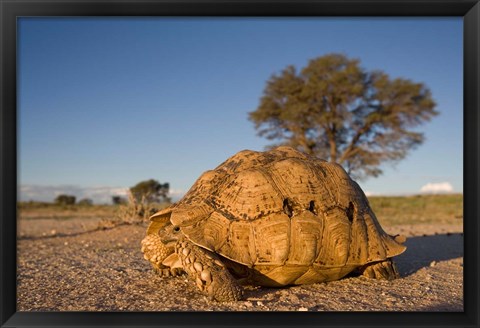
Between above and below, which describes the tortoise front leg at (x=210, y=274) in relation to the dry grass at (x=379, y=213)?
above

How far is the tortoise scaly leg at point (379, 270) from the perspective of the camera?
4.89 m

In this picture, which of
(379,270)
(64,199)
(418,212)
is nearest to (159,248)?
(379,270)

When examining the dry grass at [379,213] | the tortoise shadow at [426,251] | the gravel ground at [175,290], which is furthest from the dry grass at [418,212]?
the gravel ground at [175,290]

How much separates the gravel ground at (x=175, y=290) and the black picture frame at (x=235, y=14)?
3.33 ft

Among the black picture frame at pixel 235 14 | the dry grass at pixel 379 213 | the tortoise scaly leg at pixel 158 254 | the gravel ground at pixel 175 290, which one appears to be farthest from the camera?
the dry grass at pixel 379 213

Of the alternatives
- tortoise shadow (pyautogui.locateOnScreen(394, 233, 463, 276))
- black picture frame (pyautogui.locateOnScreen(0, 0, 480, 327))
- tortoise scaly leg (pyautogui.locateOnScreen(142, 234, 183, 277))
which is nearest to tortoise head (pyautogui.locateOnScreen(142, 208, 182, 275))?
tortoise scaly leg (pyautogui.locateOnScreen(142, 234, 183, 277))

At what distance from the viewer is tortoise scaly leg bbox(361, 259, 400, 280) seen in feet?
16.0

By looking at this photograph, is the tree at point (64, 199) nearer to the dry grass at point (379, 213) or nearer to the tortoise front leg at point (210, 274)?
the dry grass at point (379, 213)

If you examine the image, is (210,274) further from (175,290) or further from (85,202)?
(85,202)

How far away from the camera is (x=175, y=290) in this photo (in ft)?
14.3

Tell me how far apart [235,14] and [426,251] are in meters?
6.36

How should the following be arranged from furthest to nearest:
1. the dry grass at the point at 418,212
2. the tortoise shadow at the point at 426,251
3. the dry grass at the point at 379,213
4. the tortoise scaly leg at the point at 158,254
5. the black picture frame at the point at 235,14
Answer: the dry grass at the point at 418,212 < the dry grass at the point at 379,213 < the tortoise shadow at the point at 426,251 < the tortoise scaly leg at the point at 158,254 < the black picture frame at the point at 235,14

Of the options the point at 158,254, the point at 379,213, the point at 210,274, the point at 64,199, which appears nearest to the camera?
the point at 210,274
